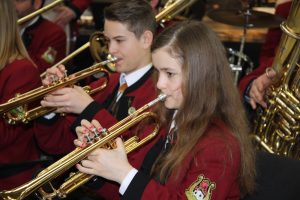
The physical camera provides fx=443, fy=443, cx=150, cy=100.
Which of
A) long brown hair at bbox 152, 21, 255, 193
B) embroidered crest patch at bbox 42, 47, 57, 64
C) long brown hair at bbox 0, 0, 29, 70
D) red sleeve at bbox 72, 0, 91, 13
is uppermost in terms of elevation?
long brown hair at bbox 152, 21, 255, 193

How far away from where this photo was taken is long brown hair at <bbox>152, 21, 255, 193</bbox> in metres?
1.48

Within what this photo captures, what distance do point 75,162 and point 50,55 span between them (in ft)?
5.83

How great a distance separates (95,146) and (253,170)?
0.55 metres

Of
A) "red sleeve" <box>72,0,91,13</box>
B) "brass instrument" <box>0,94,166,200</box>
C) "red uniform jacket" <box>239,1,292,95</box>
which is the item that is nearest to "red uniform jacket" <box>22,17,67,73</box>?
"red sleeve" <box>72,0,91,13</box>

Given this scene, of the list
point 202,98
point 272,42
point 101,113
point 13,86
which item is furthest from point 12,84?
point 272,42

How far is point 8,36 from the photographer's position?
2244mm

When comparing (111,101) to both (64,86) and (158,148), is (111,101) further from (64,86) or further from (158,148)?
(158,148)

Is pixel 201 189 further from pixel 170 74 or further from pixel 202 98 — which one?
pixel 170 74

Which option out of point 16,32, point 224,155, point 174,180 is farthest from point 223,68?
point 16,32

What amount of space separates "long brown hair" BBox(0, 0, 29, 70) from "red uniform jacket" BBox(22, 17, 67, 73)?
799mm

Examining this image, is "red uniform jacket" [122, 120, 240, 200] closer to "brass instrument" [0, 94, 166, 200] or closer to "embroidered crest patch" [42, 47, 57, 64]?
"brass instrument" [0, 94, 166, 200]

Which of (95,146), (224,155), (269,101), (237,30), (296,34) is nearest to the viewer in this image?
(224,155)

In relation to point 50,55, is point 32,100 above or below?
above

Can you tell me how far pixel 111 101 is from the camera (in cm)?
220
